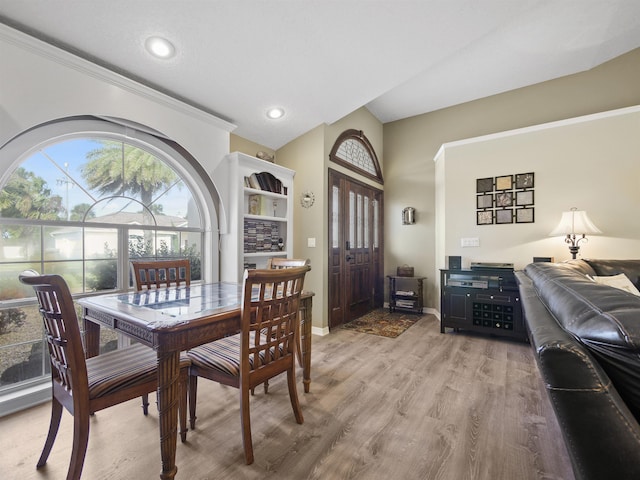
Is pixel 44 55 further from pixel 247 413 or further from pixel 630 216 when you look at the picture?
pixel 630 216

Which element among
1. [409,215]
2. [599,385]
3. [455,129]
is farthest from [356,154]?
[599,385]

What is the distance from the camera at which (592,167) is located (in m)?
3.47

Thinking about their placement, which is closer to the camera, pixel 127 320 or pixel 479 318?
pixel 127 320

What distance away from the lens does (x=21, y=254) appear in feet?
6.81

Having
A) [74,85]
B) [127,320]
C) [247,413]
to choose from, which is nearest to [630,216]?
[247,413]

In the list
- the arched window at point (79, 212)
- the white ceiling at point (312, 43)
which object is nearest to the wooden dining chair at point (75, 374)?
the arched window at point (79, 212)

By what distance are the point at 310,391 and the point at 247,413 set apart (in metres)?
0.85

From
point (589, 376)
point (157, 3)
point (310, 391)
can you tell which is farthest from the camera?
point (310, 391)

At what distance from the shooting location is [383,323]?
420 cm

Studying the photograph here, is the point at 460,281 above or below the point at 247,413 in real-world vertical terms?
above

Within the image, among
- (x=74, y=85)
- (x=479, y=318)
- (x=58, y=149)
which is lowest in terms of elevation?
(x=479, y=318)

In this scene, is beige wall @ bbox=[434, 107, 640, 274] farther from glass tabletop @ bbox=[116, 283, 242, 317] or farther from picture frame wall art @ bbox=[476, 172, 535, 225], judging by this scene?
glass tabletop @ bbox=[116, 283, 242, 317]

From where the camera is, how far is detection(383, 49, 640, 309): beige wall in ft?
12.4

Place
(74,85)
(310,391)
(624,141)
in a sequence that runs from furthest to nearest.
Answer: (624,141), (310,391), (74,85)
